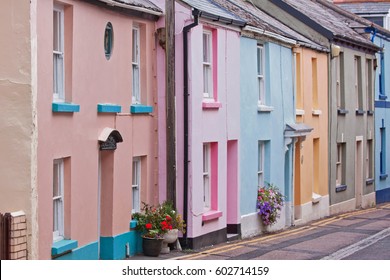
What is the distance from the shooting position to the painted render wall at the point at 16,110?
1452 centimetres

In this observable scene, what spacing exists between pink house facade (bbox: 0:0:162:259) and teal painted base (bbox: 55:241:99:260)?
0.02 meters

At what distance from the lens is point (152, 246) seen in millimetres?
19547

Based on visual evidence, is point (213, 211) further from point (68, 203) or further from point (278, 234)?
point (68, 203)

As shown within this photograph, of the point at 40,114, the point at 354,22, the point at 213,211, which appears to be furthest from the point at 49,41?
the point at 354,22

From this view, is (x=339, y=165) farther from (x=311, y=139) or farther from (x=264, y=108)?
(x=264, y=108)

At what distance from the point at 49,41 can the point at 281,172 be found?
45.0ft

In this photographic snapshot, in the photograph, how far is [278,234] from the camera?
2611 cm

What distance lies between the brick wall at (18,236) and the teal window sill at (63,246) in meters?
1.24

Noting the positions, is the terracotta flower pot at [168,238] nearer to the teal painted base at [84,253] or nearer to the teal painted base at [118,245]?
the teal painted base at [118,245]

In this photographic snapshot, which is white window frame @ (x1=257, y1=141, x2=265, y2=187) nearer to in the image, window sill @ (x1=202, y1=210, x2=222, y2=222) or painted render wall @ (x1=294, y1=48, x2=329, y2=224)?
painted render wall @ (x1=294, y1=48, x2=329, y2=224)

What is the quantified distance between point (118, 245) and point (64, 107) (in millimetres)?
3853

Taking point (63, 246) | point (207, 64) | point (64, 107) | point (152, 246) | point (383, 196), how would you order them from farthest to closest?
point (383, 196) < point (207, 64) < point (152, 246) < point (64, 107) < point (63, 246)

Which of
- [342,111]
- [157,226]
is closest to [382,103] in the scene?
[342,111]

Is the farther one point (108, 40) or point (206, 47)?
point (206, 47)
